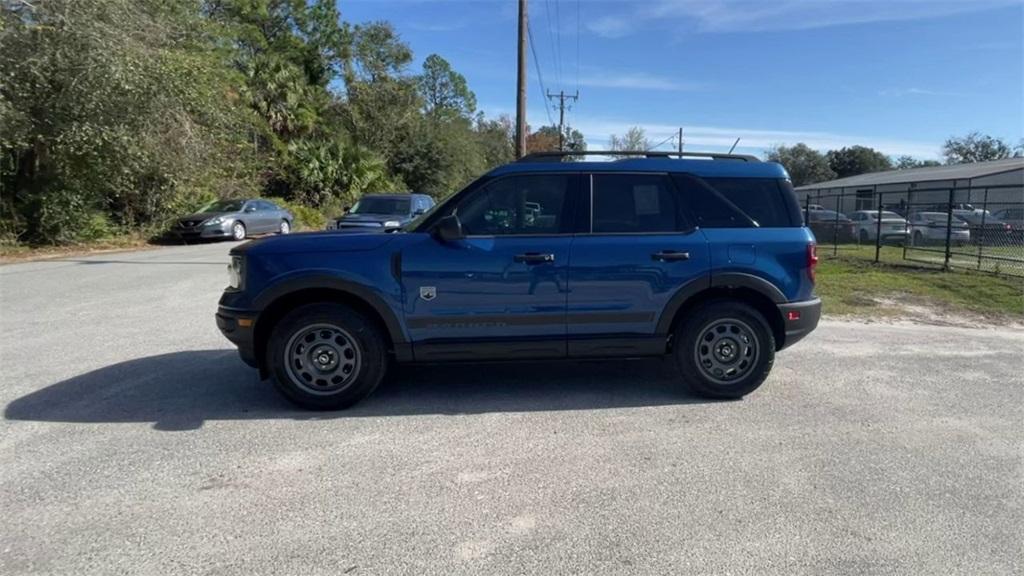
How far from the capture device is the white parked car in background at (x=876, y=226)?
19.1 meters

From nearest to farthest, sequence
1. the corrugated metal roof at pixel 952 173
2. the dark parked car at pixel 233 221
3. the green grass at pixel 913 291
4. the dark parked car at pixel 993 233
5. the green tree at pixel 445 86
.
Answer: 1. the green grass at pixel 913 291
2. the dark parked car at pixel 993 233
3. the dark parked car at pixel 233 221
4. the corrugated metal roof at pixel 952 173
5. the green tree at pixel 445 86

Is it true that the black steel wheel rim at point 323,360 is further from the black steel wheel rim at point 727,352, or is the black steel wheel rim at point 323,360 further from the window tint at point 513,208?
the black steel wheel rim at point 727,352

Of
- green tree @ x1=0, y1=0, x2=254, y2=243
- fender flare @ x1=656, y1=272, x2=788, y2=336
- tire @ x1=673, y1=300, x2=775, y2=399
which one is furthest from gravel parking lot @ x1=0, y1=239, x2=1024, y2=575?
green tree @ x1=0, y1=0, x2=254, y2=243

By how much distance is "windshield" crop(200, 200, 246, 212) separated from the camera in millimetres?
21269

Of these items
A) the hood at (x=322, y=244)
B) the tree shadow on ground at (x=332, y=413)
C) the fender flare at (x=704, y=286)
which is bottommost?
the tree shadow on ground at (x=332, y=413)

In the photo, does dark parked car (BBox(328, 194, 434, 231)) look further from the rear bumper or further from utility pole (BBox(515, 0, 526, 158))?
the rear bumper

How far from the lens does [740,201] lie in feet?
16.5

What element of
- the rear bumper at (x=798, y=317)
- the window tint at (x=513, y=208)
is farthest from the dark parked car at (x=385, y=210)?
the rear bumper at (x=798, y=317)

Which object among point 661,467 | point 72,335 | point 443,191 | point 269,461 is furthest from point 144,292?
→ point 443,191

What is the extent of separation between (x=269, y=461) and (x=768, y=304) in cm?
394

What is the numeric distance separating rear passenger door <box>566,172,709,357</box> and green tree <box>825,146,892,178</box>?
97.5 m

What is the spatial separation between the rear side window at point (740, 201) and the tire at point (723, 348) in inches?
27.1

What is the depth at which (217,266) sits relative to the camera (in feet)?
45.0

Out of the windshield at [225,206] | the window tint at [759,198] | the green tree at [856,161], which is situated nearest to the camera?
the window tint at [759,198]
